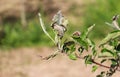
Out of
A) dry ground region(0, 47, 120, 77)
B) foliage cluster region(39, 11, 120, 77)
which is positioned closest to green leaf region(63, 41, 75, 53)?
foliage cluster region(39, 11, 120, 77)

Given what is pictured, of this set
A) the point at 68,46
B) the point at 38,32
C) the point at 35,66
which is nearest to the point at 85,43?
the point at 68,46

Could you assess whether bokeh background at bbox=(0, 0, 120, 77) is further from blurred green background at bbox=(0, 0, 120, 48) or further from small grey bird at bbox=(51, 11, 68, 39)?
small grey bird at bbox=(51, 11, 68, 39)

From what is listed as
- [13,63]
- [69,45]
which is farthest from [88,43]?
[13,63]

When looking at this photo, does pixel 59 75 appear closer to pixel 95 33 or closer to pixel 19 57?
pixel 19 57

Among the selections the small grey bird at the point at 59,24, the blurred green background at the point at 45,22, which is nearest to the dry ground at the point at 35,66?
the blurred green background at the point at 45,22

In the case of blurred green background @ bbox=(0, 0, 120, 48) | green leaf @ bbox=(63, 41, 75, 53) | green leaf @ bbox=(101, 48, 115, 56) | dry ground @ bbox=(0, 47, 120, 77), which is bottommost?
green leaf @ bbox=(101, 48, 115, 56)

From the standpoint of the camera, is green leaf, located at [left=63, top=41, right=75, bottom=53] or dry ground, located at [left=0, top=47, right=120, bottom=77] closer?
green leaf, located at [left=63, top=41, right=75, bottom=53]

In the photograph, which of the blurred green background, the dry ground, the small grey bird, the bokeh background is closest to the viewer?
the small grey bird

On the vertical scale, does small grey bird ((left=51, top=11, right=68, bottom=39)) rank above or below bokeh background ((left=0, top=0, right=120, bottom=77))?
below
